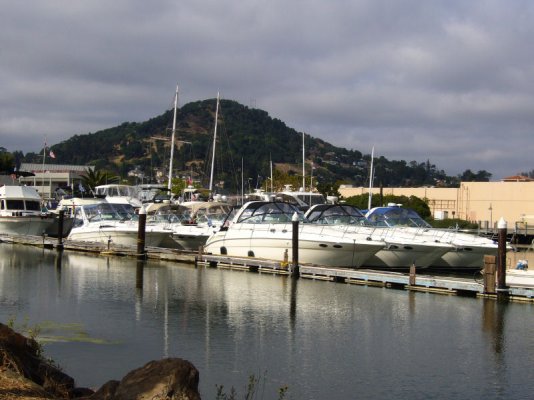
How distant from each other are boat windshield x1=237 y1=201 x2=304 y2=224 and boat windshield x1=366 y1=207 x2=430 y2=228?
4.30m

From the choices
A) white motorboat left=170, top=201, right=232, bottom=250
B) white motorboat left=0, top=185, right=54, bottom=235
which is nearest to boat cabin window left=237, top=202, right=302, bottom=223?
white motorboat left=170, top=201, right=232, bottom=250

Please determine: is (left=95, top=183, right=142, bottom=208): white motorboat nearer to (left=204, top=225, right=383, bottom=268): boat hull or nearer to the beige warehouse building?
(left=204, top=225, right=383, bottom=268): boat hull

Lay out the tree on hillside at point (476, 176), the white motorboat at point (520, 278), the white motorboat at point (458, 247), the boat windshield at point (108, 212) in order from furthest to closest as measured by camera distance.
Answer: the tree on hillside at point (476, 176), the boat windshield at point (108, 212), the white motorboat at point (458, 247), the white motorboat at point (520, 278)

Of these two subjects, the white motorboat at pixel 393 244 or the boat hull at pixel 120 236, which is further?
the boat hull at pixel 120 236

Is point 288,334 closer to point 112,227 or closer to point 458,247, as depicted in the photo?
point 458,247

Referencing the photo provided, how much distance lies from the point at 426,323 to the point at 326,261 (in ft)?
35.4

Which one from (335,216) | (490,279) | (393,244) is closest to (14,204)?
(335,216)

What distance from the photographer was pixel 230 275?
32750 millimetres

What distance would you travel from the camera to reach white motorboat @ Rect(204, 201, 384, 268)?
105 ft

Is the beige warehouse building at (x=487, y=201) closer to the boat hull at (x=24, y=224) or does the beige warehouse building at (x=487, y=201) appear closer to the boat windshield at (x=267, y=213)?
the boat hull at (x=24, y=224)

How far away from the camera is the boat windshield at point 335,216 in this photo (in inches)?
1447

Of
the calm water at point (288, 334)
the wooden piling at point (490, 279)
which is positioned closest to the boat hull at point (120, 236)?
the calm water at point (288, 334)

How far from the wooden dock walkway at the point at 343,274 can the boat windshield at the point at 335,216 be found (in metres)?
4.81

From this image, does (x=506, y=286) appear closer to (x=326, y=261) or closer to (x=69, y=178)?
(x=326, y=261)
